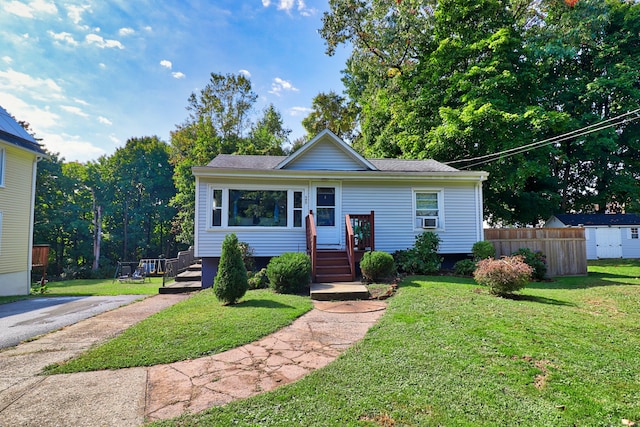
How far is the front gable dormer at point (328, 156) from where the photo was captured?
11.3 metres

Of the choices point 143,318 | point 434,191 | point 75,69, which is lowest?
point 143,318

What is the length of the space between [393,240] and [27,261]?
14445 millimetres

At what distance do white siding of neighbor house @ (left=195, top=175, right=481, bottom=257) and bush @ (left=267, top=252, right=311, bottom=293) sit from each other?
8.25ft

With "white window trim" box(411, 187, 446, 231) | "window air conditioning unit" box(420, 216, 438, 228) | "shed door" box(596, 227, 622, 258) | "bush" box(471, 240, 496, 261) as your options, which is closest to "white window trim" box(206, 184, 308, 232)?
"white window trim" box(411, 187, 446, 231)

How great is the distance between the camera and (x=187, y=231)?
77.3 ft

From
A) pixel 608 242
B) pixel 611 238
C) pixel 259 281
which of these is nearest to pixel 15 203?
pixel 259 281

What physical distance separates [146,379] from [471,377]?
3456 millimetres

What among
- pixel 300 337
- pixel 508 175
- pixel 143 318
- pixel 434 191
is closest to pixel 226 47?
pixel 434 191

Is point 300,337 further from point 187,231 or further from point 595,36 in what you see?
point 595,36

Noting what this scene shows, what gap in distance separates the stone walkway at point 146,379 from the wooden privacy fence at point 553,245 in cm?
848

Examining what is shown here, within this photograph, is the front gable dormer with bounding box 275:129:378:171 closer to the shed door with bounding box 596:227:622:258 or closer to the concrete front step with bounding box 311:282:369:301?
the concrete front step with bounding box 311:282:369:301

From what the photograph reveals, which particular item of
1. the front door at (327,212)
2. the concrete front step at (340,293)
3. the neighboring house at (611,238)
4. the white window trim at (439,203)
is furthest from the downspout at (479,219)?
the neighboring house at (611,238)

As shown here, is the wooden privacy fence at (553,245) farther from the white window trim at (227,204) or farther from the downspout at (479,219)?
the white window trim at (227,204)

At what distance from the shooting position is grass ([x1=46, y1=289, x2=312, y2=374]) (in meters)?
3.80
